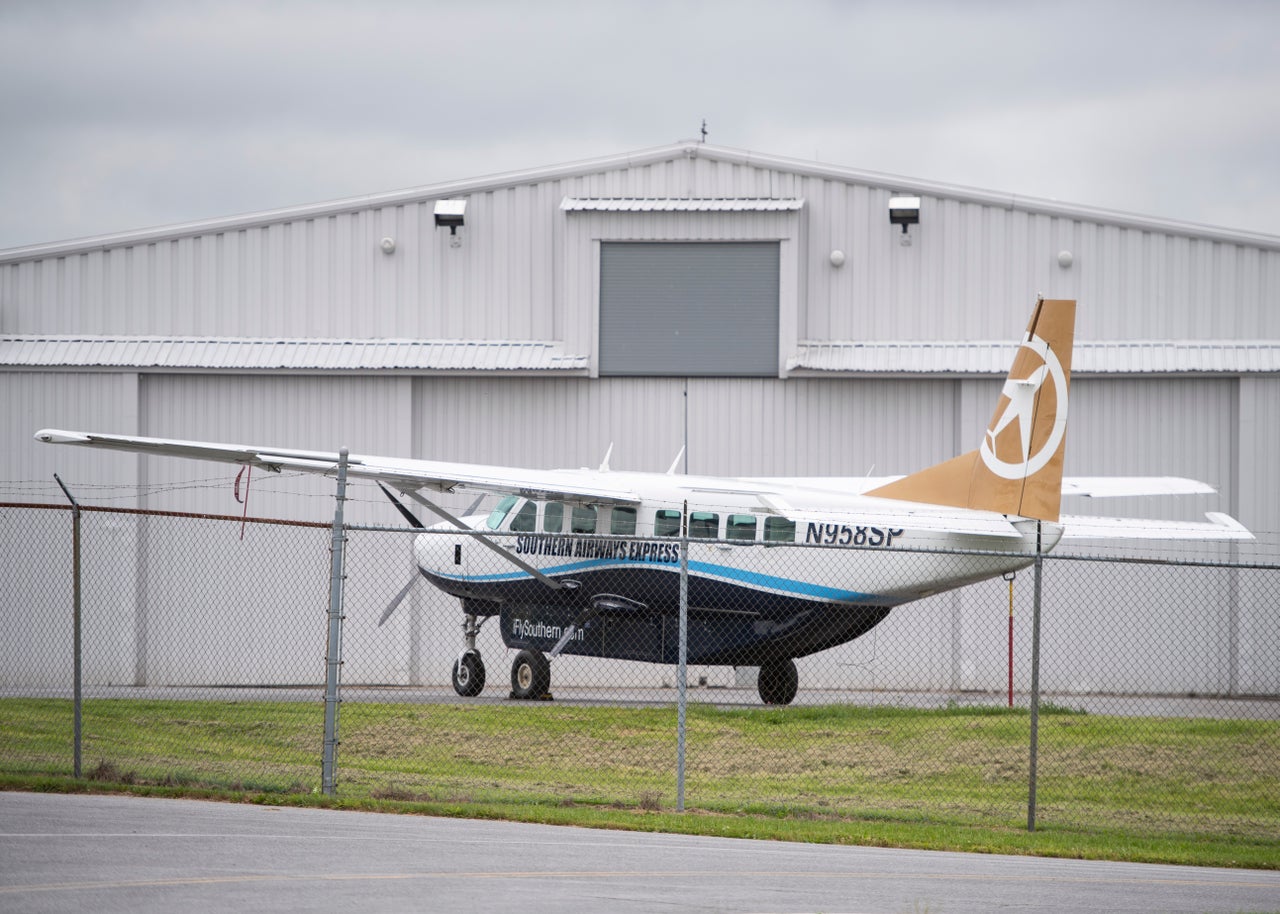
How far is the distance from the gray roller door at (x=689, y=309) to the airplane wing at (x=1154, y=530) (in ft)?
27.0

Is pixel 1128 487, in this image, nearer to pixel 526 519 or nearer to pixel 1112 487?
pixel 1112 487

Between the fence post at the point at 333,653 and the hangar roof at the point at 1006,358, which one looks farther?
the hangar roof at the point at 1006,358

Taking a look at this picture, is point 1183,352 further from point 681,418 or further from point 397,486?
point 397,486

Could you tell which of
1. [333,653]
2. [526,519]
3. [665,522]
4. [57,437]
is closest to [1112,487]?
[665,522]

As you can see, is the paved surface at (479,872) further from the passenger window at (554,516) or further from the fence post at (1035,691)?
the passenger window at (554,516)

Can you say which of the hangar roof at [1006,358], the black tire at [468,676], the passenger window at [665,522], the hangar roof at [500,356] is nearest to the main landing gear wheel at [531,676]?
the black tire at [468,676]

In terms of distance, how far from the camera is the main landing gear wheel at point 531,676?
21.7 meters

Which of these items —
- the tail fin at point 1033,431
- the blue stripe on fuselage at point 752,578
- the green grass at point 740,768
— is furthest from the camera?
the blue stripe on fuselage at point 752,578

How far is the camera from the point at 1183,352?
25.2 m

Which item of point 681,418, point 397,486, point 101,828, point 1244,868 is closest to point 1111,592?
point 681,418

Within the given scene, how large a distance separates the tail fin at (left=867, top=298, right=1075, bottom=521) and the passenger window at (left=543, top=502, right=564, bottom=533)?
589 cm

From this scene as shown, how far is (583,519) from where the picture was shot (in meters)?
21.1

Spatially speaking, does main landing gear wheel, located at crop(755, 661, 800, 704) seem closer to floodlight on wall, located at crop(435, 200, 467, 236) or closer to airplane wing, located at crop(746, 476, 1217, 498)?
airplane wing, located at crop(746, 476, 1217, 498)

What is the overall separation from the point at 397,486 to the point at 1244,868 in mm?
12399
